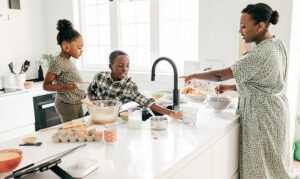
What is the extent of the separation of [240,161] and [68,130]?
1.22 meters

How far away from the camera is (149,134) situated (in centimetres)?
168

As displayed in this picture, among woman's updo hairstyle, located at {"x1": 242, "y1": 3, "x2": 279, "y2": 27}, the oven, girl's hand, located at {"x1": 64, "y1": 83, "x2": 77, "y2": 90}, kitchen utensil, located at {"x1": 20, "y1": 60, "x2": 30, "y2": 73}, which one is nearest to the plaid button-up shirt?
girl's hand, located at {"x1": 64, "y1": 83, "x2": 77, "y2": 90}

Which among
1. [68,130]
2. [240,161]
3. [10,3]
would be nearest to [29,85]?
[10,3]

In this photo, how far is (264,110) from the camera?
1957 mm

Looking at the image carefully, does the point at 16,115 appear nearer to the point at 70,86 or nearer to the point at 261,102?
the point at 70,86

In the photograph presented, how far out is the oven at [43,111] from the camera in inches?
148

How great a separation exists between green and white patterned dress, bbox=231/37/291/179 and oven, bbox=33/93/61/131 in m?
2.64

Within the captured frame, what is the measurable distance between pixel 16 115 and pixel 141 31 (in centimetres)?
185

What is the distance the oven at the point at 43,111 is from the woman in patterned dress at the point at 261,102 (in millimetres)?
2542

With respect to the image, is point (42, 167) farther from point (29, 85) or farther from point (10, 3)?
point (10, 3)

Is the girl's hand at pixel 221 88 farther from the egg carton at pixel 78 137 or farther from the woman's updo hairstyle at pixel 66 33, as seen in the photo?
the woman's updo hairstyle at pixel 66 33

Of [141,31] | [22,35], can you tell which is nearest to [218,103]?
[141,31]

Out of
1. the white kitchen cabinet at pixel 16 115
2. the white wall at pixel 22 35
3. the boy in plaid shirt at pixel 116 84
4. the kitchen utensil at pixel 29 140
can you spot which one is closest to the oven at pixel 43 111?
the white kitchen cabinet at pixel 16 115

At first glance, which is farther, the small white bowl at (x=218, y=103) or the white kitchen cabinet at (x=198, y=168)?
the small white bowl at (x=218, y=103)
